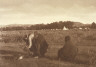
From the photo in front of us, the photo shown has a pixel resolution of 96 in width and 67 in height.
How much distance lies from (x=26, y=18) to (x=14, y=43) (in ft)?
1.47

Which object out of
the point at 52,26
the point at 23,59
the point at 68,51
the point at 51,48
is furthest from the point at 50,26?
the point at 23,59

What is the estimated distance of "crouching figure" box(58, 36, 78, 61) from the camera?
3186 mm

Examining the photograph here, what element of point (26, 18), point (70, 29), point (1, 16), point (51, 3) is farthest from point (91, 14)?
point (1, 16)

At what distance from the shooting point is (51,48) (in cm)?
331

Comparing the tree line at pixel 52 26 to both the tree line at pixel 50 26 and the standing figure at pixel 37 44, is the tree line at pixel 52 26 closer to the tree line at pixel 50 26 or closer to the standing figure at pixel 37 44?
the tree line at pixel 50 26

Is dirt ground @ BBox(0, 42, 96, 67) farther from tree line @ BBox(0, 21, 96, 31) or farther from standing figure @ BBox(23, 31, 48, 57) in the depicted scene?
tree line @ BBox(0, 21, 96, 31)

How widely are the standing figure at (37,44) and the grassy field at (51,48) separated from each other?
63mm

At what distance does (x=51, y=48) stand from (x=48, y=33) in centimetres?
23

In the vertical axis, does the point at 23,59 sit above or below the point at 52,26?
below

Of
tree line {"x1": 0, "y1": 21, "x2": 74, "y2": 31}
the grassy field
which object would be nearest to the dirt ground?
the grassy field

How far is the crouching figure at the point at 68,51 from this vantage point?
3186mm

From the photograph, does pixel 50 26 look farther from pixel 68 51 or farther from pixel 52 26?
pixel 68 51

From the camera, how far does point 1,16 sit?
378 centimetres

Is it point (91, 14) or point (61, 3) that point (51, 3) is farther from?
point (91, 14)
